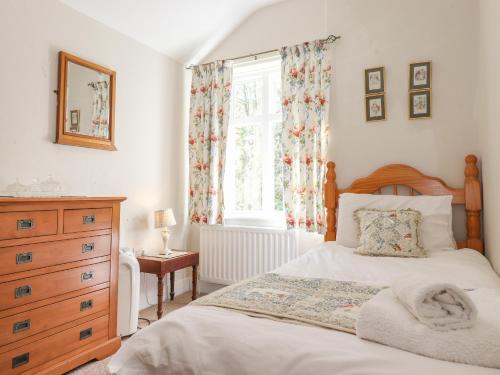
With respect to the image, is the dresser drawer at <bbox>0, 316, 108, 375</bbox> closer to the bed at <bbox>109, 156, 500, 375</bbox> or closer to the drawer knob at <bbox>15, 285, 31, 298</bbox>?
the drawer knob at <bbox>15, 285, 31, 298</bbox>

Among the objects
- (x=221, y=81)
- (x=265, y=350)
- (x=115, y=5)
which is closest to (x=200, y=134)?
(x=221, y=81)

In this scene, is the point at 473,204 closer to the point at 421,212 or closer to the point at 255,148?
the point at 421,212

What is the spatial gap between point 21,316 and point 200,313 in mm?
1187

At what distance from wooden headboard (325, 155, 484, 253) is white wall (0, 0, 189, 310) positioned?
160 cm

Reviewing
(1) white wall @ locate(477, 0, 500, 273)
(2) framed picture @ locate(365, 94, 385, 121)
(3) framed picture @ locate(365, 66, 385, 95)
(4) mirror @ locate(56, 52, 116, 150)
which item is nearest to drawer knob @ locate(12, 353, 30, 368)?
(4) mirror @ locate(56, 52, 116, 150)

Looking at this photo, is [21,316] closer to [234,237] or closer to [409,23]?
[234,237]

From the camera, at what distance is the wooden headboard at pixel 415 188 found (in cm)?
236

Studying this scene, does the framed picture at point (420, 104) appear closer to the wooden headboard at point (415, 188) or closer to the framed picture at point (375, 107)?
the framed picture at point (375, 107)

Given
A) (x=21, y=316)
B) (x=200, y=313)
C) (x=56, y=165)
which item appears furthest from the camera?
(x=56, y=165)

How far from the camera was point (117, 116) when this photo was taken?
2.89 metres

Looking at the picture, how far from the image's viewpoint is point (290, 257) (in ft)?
9.96

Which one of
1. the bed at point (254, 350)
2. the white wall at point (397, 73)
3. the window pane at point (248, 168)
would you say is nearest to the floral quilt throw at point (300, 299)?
the bed at point (254, 350)

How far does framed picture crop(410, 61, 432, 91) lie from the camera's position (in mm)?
2633

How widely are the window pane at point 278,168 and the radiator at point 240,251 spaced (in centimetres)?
32
